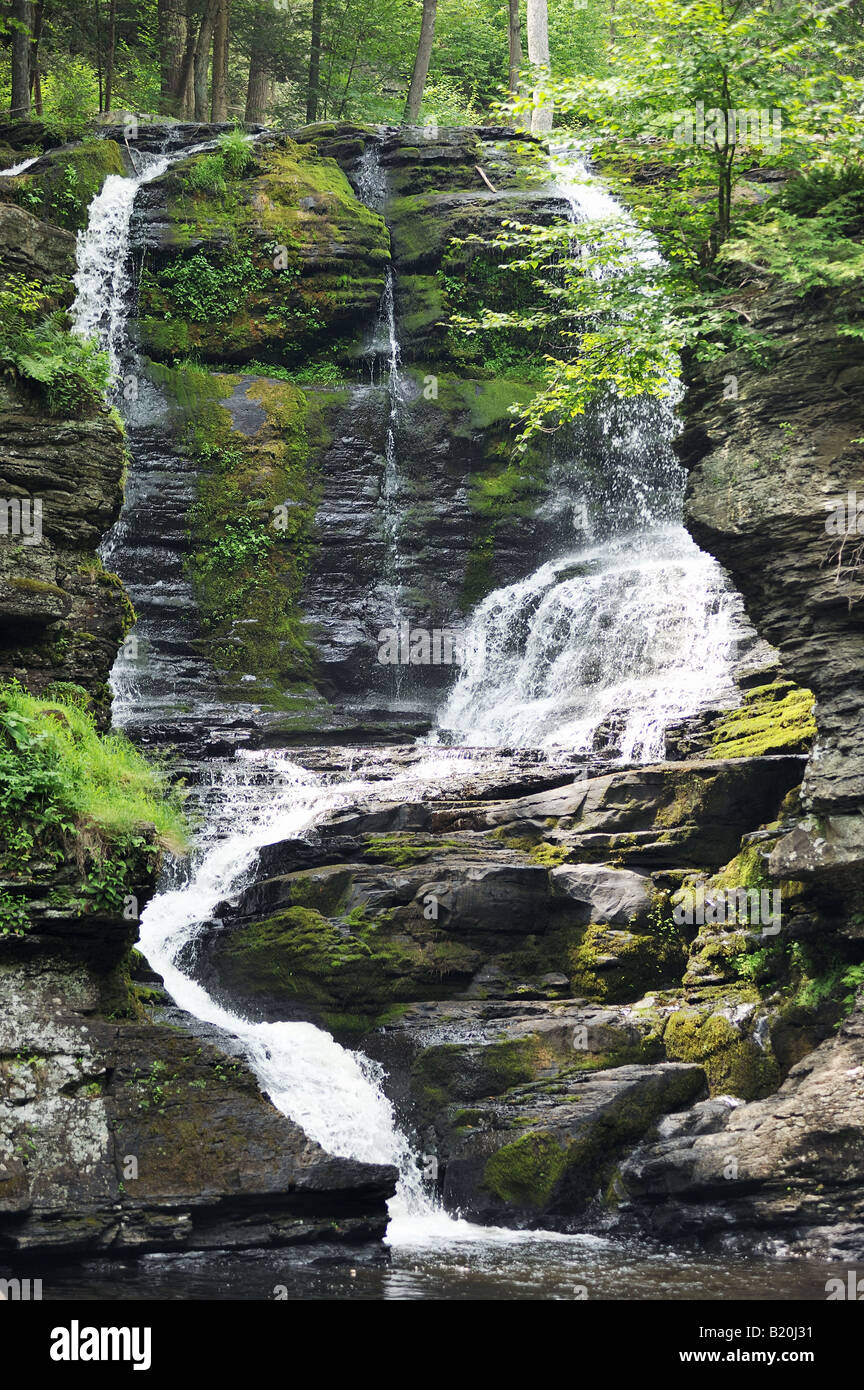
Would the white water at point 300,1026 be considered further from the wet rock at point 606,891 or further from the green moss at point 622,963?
the wet rock at point 606,891

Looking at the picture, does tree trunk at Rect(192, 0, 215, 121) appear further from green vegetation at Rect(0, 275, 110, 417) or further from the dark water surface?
the dark water surface

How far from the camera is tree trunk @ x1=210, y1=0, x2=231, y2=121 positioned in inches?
1088

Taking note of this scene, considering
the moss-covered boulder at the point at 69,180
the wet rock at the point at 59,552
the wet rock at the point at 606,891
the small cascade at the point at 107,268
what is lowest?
the wet rock at the point at 606,891

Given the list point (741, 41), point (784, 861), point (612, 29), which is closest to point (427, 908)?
point (784, 861)

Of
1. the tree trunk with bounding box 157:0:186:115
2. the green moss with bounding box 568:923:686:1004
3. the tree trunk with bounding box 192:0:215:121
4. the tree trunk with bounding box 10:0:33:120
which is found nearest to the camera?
the green moss with bounding box 568:923:686:1004

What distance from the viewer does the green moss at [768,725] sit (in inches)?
500

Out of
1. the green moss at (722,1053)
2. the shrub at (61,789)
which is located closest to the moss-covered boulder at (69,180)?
the shrub at (61,789)

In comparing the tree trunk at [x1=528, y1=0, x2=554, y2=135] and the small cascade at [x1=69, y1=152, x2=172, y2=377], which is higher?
the tree trunk at [x1=528, y1=0, x2=554, y2=135]

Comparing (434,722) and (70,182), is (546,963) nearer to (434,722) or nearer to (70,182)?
(434,722)

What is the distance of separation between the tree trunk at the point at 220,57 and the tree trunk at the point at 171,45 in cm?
151

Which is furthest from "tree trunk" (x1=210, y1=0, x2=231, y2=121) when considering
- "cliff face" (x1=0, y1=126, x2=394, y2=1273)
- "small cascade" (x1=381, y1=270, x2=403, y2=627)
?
"cliff face" (x1=0, y1=126, x2=394, y2=1273)

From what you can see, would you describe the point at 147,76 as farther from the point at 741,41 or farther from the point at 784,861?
Answer: the point at 784,861

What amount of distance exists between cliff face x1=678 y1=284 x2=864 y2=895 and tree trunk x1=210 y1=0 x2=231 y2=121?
20514 mm

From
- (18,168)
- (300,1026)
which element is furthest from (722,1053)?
(18,168)
